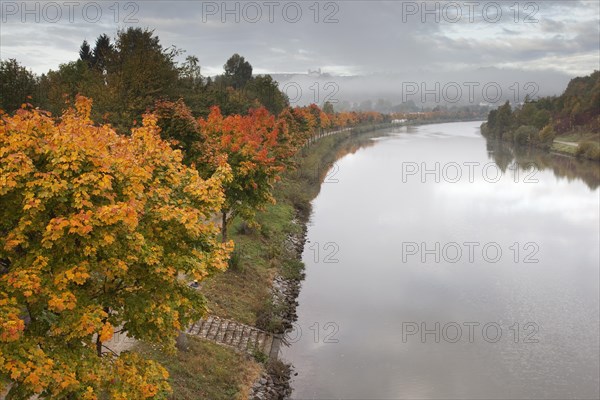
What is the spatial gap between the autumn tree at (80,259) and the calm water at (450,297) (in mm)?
13125

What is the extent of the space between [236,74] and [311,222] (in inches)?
3122

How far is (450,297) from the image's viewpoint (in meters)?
34.4

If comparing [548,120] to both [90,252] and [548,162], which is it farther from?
[90,252]

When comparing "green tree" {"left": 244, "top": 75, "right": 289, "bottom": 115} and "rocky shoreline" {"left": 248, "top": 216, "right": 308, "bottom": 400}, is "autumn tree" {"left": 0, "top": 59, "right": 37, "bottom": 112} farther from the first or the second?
"green tree" {"left": 244, "top": 75, "right": 289, "bottom": 115}

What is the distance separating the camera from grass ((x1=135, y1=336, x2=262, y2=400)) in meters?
19.1

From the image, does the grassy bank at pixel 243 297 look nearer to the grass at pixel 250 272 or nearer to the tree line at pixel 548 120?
the grass at pixel 250 272

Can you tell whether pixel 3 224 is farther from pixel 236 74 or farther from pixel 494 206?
pixel 236 74

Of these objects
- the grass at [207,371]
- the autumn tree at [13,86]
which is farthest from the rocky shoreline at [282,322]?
the autumn tree at [13,86]

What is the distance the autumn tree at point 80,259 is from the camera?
10062 millimetres

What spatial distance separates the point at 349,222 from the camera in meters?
54.0

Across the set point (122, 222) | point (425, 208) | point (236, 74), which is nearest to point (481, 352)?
point (122, 222)

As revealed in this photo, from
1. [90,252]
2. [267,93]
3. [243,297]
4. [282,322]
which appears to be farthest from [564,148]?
[90,252]

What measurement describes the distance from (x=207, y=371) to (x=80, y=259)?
11182 millimetres

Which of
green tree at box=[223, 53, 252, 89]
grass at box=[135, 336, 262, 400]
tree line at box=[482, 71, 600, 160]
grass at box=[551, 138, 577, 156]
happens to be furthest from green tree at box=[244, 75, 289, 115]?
grass at box=[135, 336, 262, 400]
